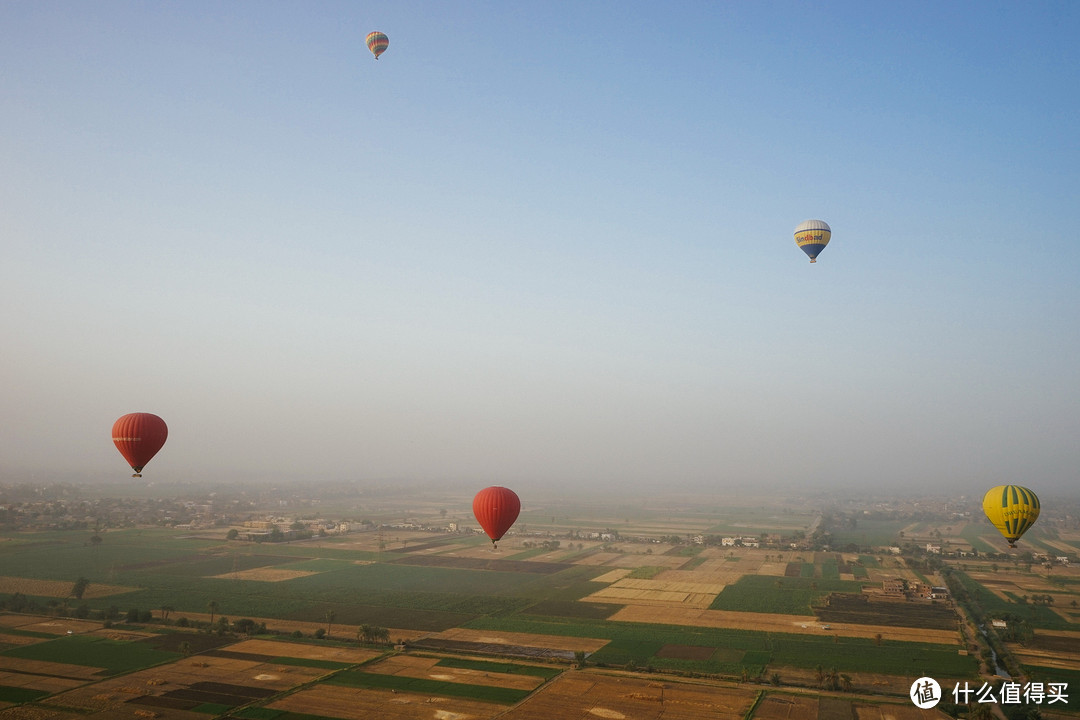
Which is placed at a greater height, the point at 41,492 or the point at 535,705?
the point at 41,492

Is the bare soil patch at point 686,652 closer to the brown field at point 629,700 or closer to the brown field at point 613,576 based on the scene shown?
the brown field at point 629,700

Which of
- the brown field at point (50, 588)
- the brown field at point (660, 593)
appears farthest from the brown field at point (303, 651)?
the brown field at point (660, 593)

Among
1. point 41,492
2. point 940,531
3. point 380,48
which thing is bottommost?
point 940,531

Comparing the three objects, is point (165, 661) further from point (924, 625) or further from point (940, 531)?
point (940, 531)

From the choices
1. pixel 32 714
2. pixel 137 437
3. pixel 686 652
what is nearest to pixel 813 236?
pixel 686 652

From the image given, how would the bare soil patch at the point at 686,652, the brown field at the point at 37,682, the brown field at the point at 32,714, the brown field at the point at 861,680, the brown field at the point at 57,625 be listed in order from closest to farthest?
1. the brown field at the point at 32,714
2. the brown field at the point at 37,682
3. the brown field at the point at 861,680
4. the bare soil patch at the point at 686,652
5. the brown field at the point at 57,625

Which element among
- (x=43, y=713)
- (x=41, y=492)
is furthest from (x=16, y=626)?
(x=41, y=492)

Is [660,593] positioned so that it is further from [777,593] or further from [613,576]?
[777,593]

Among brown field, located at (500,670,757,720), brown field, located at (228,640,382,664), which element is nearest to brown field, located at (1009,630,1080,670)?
brown field, located at (500,670,757,720)
